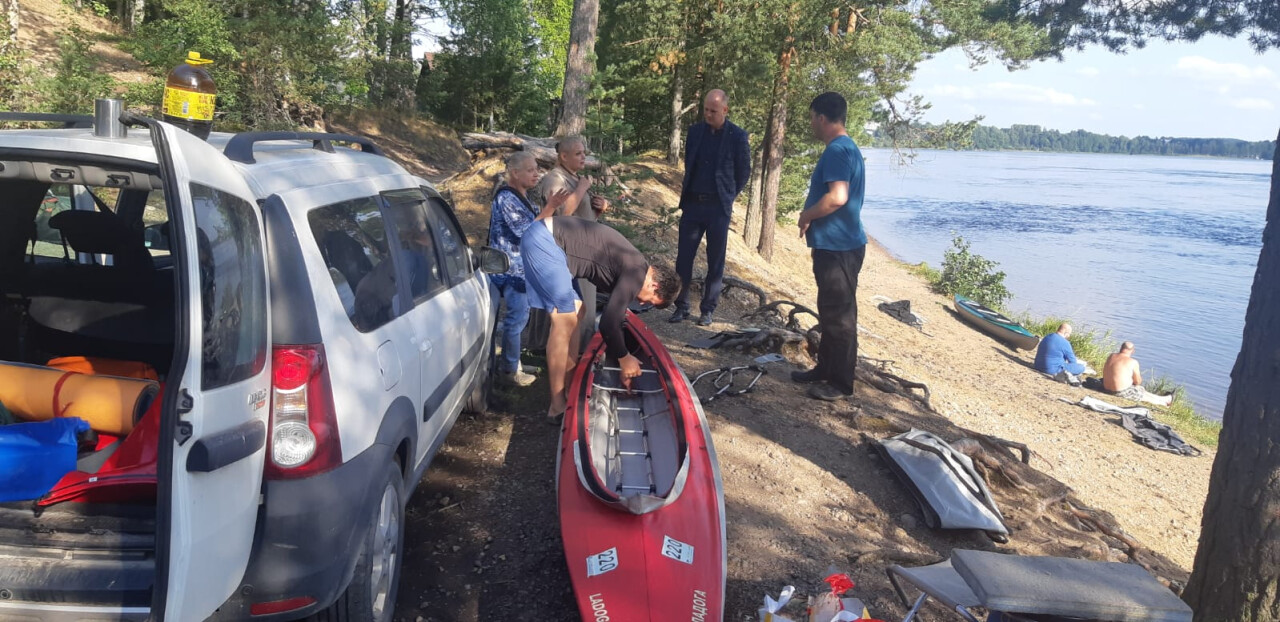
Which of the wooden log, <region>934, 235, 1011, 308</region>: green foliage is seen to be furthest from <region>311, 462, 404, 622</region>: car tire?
Answer: <region>934, 235, 1011, 308</region>: green foliage

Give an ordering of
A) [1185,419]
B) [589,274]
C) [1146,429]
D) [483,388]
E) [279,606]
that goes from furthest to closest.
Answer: [1185,419] < [1146,429] < [483,388] < [589,274] < [279,606]

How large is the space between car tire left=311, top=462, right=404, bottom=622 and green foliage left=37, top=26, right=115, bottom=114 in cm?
1185

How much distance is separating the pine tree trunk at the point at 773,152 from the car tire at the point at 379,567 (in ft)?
47.9

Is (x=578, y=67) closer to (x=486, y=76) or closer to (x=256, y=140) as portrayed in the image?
(x=256, y=140)

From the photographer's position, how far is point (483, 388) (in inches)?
216

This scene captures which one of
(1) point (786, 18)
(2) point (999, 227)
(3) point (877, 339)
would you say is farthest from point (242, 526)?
(2) point (999, 227)

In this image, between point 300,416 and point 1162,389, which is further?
point 1162,389

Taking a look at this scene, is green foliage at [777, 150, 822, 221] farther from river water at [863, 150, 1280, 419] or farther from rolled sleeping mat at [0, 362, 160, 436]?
rolled sleeping mat at [0, 362, 160, 436]

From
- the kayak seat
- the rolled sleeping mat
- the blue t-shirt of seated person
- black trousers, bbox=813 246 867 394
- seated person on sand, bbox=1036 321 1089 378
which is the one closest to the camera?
the rolled sleeping mat

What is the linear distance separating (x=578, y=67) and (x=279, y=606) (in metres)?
10.5

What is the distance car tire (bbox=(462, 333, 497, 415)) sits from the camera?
5.23 meters

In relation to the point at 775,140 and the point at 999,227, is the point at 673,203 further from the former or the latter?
the point at 999,227

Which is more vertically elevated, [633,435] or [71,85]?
[71,85]

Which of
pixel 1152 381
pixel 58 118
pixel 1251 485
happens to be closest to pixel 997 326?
pixel 1152 381
